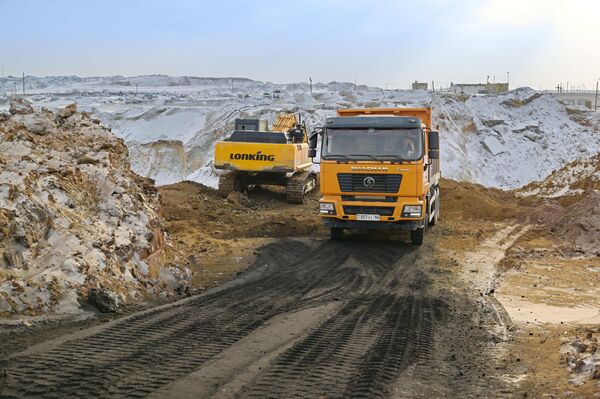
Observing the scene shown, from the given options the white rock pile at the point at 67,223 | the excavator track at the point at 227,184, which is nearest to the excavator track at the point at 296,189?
the excavator track at the point at 227,184

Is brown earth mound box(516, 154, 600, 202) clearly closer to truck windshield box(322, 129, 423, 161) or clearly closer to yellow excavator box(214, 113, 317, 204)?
yellow excavator box(214, 113, 317, 204)

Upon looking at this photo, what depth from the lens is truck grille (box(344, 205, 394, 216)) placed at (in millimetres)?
12727

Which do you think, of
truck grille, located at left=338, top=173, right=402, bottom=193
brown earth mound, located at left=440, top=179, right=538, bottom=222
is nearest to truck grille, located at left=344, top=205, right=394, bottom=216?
truck grille, located at left=338, top=173, right=402, bottom=193

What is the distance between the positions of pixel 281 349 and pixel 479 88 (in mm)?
64248

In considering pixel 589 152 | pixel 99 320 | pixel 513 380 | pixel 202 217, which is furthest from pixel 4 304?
pixel 589 152

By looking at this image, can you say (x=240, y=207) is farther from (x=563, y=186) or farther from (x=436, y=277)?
(x=563, y=186)

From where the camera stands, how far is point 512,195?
2481cm

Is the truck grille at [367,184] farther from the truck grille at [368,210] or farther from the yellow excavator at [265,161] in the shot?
the yellow excavator at [265,161]

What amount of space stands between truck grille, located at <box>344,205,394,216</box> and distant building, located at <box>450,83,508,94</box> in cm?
5351

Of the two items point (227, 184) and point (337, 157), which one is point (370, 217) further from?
point (227, 184)

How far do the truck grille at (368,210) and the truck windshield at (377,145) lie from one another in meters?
0.95

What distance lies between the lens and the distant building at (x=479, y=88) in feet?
213

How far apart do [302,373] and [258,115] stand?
1333 inches

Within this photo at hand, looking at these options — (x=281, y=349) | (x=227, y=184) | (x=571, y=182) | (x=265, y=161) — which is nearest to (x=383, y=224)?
(x=281, y=349)
